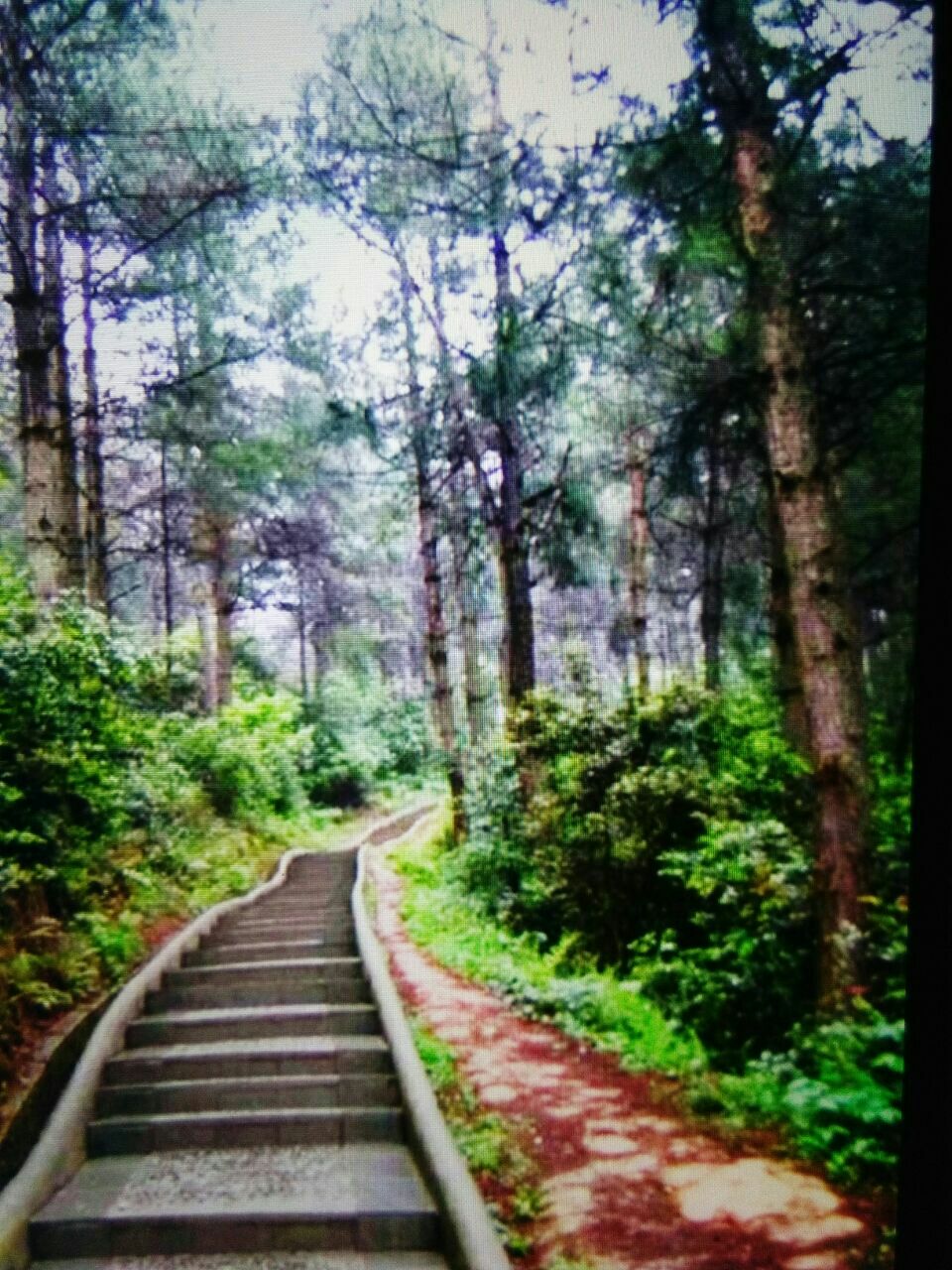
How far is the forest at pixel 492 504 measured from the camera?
2.00 metres

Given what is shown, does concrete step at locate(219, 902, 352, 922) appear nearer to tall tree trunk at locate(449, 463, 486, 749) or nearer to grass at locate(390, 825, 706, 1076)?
grass at locate(390, 825, 706, 1076)

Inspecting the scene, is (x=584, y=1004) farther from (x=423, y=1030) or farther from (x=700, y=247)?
(x=700, y=247)

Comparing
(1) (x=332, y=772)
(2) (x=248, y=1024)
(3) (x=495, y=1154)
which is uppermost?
(1) (x=332, y=772)

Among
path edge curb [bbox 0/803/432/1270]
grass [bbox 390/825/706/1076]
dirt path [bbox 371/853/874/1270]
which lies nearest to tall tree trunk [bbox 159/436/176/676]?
path edge curb [bbox 0/803/432/1270]

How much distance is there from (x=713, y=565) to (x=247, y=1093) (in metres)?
2.19

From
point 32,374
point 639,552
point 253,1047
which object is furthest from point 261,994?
point 32,374

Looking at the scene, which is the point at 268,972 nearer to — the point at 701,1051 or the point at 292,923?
the point at 292,923

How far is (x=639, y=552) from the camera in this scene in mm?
2543

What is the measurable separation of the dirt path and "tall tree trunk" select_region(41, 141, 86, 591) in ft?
6.75

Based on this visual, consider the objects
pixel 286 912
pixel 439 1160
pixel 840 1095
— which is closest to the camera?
pixel 840 1095

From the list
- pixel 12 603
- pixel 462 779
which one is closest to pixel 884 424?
pixel 462 779

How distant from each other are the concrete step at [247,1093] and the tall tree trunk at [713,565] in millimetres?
1683

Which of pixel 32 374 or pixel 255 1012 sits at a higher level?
pixel 32 374

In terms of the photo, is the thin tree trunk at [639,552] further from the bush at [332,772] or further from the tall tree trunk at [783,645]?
the bush at [332,772]
